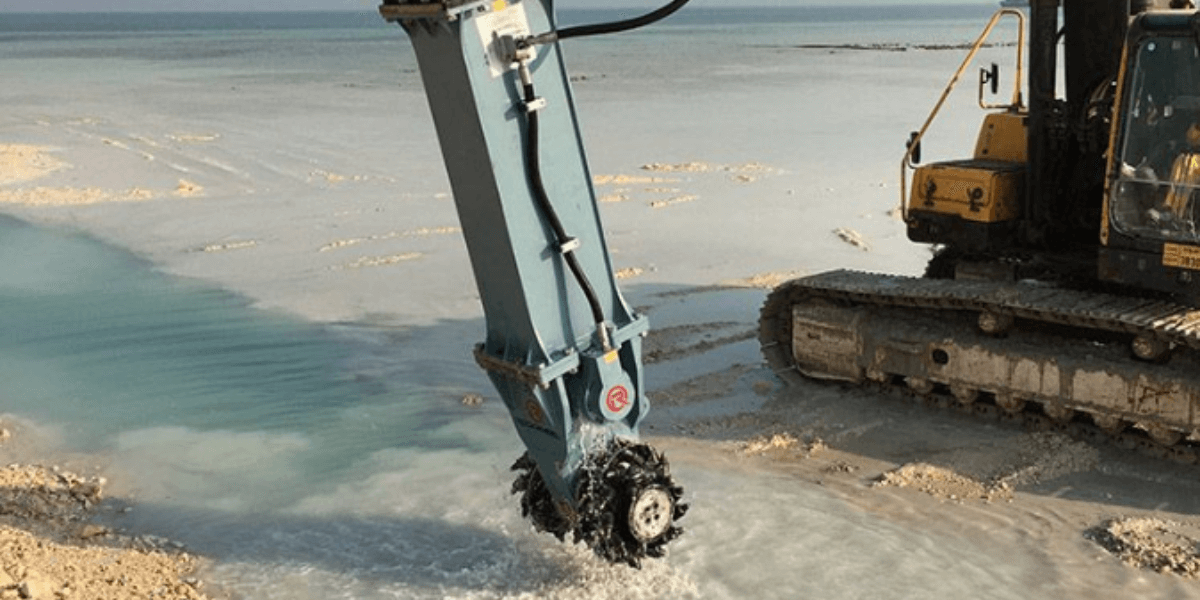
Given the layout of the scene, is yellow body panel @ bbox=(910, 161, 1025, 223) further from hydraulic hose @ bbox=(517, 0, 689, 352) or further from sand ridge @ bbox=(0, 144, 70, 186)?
sand ridge @ bbox=(0, 144, 70, 186)

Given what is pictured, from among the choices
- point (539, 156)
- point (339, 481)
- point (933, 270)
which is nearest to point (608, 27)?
point (539, 156)

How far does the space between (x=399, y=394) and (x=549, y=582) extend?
3.51 metres

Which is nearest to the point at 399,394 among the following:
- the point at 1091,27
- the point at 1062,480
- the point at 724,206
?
the point at 1062,480

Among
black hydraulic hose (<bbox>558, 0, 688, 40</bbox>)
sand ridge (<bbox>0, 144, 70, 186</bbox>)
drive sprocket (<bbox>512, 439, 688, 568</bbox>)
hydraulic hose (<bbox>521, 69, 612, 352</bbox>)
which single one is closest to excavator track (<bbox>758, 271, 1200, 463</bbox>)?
drive sprocket (<bbox>512, 439, 688, 568</bbox>)

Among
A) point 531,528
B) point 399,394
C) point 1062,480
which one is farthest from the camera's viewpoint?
point 399,394

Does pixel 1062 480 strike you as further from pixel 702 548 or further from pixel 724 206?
pixel 724 206

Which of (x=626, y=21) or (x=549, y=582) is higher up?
(x=626, y=21)

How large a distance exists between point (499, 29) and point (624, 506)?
2.26 meters

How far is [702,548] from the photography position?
6.88 metres

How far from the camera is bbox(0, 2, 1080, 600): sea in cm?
659

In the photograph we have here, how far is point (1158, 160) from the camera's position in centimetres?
788

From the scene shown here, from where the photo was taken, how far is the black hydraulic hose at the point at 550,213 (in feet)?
18.6

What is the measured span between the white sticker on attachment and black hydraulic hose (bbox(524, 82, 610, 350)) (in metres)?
0.15

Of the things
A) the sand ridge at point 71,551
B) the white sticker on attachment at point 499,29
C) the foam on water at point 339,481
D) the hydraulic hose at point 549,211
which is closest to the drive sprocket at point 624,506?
the foam on water at point 339,481
